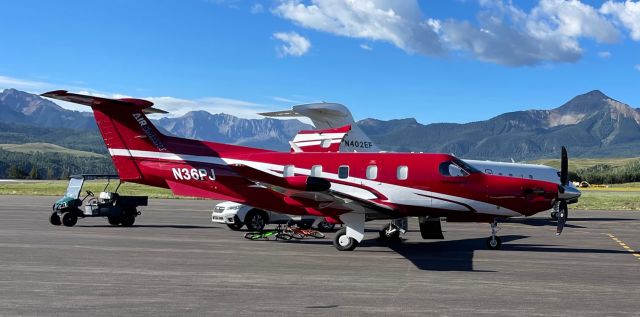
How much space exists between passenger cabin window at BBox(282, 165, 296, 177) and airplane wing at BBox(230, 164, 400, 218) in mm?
772

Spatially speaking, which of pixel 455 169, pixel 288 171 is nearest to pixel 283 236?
pixel 288 171

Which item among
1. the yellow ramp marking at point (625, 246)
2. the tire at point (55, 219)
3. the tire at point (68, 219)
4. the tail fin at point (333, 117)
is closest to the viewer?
the yellow ramp marking at point (625, 246)

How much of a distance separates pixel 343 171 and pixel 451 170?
3.34 meters

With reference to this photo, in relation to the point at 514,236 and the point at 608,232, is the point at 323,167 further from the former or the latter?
the point at 608,232

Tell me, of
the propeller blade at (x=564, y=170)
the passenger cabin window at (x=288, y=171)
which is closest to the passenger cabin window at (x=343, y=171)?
the passenger cabin window at (x=288, y=171)

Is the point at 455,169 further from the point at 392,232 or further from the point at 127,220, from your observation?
the point at 127,220

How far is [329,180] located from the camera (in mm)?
20094

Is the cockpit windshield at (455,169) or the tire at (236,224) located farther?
the tire at (236,224)

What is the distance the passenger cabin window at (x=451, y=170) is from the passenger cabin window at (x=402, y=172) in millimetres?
1033

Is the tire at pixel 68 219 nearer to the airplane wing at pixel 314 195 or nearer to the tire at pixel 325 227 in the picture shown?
the tire at pixel 325 227

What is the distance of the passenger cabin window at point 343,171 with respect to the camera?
20.1 m

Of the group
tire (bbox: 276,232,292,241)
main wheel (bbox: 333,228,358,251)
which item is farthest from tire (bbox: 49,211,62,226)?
main wheel (bbox: 333,228,358,251)

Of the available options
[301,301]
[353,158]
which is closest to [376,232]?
[353,158]

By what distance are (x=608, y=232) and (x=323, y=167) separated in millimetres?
14571
